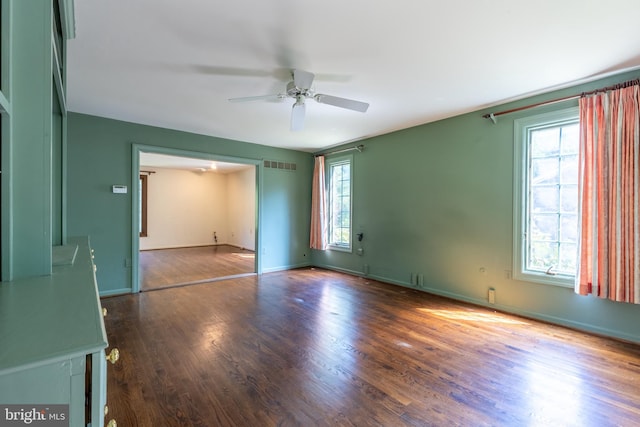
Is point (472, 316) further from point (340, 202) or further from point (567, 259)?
point (340, 202)

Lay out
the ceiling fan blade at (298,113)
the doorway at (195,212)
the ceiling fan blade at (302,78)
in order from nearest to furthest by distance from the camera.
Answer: the ceiling fan blade at (302,78)
the ceiling fan blade at (298,113)
the doorway at (195,212)

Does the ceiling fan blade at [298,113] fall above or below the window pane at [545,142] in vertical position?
above

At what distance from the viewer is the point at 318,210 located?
6.07 metres

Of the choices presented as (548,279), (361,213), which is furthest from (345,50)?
(361,213)

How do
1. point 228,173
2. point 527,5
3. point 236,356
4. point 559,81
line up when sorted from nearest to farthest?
1. point 527,5
2. point 236,356
3. point 559,81
4. point 228,173

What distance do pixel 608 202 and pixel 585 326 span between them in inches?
50.2

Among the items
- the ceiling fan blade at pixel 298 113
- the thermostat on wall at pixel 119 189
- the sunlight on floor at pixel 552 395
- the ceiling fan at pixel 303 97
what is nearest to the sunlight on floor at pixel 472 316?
the sunlight on floor at pixel 552 395

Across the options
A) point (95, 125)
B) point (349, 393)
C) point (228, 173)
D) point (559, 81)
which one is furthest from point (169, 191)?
point (559, 81)

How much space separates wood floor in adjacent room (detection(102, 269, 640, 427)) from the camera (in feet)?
5.88

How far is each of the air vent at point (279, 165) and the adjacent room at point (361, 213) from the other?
1.61ft

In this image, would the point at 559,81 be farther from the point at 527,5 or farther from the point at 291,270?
the point at 291,270

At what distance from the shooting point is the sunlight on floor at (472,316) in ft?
10.7

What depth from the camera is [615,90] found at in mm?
2744

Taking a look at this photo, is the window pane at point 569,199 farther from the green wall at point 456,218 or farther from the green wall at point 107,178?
the green wall at point 107,178
